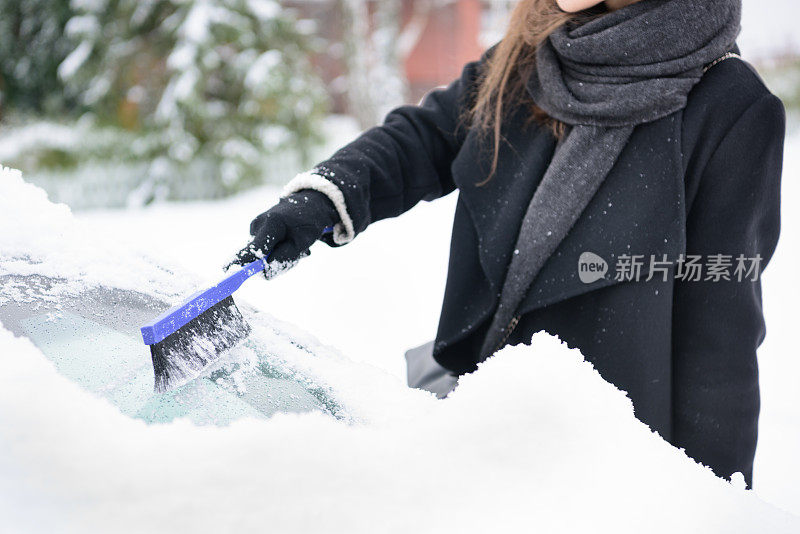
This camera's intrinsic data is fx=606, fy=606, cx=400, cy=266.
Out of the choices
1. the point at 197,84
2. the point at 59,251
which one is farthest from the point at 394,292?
the point at 197,84

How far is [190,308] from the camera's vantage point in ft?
3.18

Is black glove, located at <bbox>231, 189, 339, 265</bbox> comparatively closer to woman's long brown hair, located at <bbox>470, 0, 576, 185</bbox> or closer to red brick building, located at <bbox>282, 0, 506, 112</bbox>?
woman's long brown hair, located at <bbox>470, 0, 576, 185</bbox>

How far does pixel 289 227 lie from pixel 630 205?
78 centimetres

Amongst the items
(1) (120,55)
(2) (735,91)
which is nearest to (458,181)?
(2) (735,91)

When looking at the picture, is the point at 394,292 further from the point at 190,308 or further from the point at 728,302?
the point at 190,308

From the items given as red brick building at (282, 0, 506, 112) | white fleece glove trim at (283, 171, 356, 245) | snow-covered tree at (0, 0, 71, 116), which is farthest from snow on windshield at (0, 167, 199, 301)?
red brick building at (282, 0, 506, 112)

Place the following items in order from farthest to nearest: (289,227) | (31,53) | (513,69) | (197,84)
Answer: (31,53) < (197,84) < (513,69) < (289,227)

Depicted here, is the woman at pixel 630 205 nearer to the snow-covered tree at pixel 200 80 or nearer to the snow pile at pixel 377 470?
the snow pile at pixel 377 470

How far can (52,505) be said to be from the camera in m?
0.55

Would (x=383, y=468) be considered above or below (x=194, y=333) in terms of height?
below

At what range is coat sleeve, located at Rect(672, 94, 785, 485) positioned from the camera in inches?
52.0

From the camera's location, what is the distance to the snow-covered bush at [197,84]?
7.14 meters

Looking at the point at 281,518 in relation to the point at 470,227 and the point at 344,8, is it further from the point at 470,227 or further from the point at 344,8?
the point at 344,8

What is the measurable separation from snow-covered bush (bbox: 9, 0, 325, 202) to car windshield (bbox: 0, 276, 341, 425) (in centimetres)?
658
